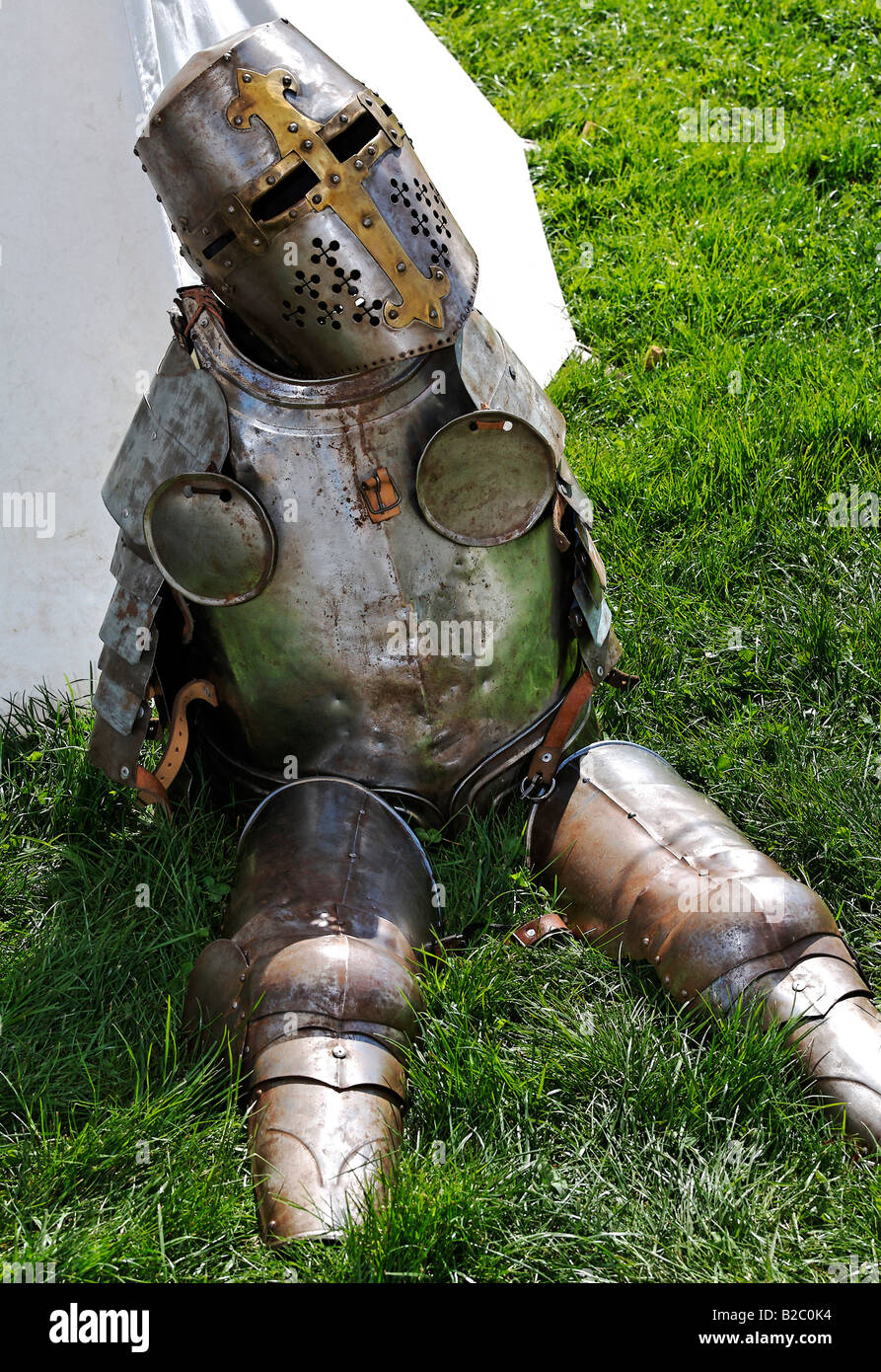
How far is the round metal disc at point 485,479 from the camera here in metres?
2.89

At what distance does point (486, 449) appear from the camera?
2.93 metres

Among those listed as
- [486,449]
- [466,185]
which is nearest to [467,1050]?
Answer: [486,449]

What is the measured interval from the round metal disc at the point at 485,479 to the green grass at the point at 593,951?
2.40 ft

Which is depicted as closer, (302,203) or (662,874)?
(302,203)

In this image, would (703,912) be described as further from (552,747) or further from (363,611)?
(363,611)

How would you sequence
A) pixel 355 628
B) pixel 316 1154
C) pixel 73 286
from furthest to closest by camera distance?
pixel 73 286 < pixel 355 628 < pixel 316 1154

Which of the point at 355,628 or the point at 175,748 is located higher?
the point at 355,628

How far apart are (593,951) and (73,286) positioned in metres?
2.32

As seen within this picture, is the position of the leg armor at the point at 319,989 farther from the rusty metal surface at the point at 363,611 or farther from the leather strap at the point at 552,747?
the leather strap at the point at 552,747

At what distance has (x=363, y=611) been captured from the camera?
9.73ft

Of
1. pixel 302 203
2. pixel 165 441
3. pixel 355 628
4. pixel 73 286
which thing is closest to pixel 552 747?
pixel 355 628

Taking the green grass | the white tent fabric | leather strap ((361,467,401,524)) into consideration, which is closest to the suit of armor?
leather strap ((361,467,401,524))

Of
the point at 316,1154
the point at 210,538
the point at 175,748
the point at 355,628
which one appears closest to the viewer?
the point at 316,1154

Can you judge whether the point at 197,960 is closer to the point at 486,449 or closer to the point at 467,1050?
the point at 467,1050
